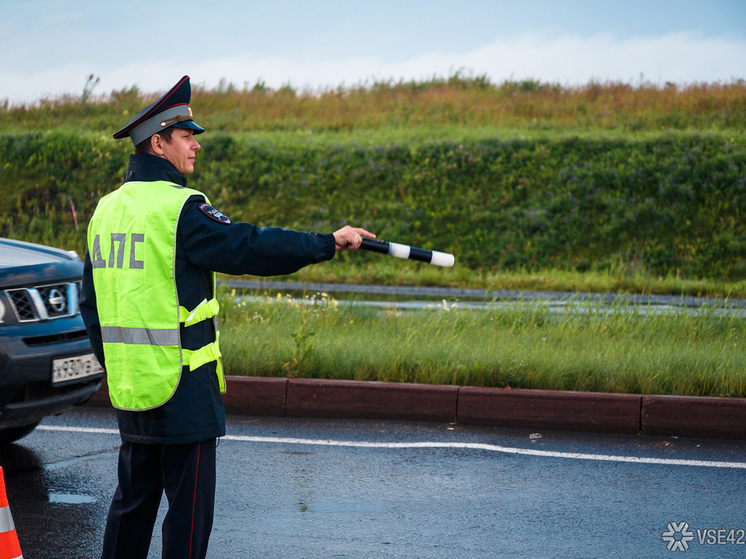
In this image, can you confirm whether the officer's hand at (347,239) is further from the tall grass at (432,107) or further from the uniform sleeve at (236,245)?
the tall grass at (432,107)

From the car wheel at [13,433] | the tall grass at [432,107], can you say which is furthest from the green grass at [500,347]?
the tall grass at [432,107]

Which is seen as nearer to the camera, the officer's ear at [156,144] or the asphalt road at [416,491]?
the officer's ear at [156,144]

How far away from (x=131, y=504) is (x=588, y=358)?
14.4 feet

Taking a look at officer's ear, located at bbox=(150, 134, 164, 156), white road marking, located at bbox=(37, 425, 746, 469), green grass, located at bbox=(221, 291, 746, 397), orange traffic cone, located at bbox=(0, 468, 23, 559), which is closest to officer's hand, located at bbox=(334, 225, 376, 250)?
officer's ear, located at bbox=(150, 134, 164, 156)

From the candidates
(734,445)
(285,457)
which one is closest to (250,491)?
(285,457)

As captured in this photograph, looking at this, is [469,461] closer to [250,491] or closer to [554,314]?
[250,491]

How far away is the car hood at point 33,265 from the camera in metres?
4.23

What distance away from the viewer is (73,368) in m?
4.32

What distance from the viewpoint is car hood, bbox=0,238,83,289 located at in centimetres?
423

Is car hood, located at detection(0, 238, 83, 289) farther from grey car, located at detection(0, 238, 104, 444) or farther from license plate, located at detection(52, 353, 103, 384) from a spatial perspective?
license plate, located at detection(52, 353, 103, 384)

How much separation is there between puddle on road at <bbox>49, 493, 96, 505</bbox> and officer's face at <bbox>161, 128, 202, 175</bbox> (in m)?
2.26

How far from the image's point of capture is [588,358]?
6.28m

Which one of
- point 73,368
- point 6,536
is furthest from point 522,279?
point 6,536

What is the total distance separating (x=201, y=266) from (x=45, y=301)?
2.14 m
